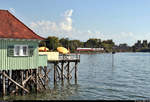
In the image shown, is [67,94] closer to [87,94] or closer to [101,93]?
[87,94]

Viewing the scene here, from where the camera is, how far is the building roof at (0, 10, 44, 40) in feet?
76.6

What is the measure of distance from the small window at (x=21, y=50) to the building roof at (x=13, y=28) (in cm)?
105

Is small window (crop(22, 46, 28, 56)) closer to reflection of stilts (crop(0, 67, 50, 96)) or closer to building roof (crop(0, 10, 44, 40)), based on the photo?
building roof (crop(0, 10, 44, 40))

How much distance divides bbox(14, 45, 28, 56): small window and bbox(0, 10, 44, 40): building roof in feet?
3.46

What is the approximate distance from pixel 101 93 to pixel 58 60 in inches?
322

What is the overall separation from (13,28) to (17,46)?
2.38m

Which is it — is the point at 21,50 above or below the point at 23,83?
above

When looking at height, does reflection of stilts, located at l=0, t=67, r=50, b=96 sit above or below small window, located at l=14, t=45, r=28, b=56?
below

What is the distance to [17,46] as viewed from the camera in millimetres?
23578

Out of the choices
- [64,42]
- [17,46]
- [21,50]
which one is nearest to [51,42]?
[64,42]

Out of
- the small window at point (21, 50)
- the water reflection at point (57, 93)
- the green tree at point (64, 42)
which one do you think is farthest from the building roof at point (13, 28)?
the green tree at point (64, 42)

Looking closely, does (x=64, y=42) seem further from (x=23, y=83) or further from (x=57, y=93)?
(x=23, y=83)

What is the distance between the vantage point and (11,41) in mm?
23172

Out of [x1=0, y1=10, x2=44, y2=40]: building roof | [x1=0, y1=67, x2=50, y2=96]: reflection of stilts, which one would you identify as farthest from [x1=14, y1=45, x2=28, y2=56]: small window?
[x1=0, y1=67, x2=50, y2=96]: reflection of stilts
